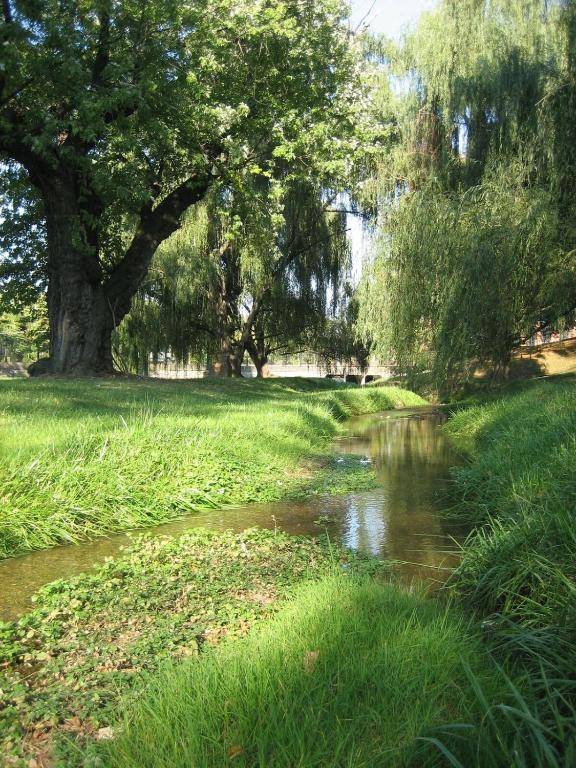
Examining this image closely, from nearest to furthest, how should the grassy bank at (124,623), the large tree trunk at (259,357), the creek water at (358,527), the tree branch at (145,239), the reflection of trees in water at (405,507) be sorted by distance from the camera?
the grassy bank at (124,623)
the creek water at (358,527)
the reflection of trees in water at (405,507)
the tree branch at (145,239)
the large tree trunk at (259,357)

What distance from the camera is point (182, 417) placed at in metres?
7.58

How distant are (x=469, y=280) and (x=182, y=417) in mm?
7000

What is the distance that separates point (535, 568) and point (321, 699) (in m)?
1.55

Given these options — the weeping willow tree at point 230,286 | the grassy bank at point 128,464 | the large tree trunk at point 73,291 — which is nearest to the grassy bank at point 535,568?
the grassy bank at point 128,464

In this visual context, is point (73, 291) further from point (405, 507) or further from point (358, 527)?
point (358, 527)

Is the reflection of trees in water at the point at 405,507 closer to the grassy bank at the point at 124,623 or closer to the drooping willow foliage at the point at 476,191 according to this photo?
the grassy bank at the point at 124,623

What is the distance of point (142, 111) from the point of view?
39.8ft

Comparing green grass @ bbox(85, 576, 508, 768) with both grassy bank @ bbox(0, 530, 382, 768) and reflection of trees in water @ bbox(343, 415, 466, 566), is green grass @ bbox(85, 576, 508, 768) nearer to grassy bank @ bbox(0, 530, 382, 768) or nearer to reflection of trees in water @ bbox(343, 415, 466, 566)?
grassy bank @ bbox(0, 530, 382, 768)

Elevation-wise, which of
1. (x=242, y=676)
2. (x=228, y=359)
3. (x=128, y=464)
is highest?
(x=228, y=359)

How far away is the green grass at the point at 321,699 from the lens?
5.82ft

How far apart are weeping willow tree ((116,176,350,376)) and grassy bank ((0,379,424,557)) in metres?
11.3

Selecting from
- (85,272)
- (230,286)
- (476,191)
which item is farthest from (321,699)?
(230,286)

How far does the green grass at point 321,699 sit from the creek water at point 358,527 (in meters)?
1.26

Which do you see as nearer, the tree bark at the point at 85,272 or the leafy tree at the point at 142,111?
the leafy tree at the point at 142,111
